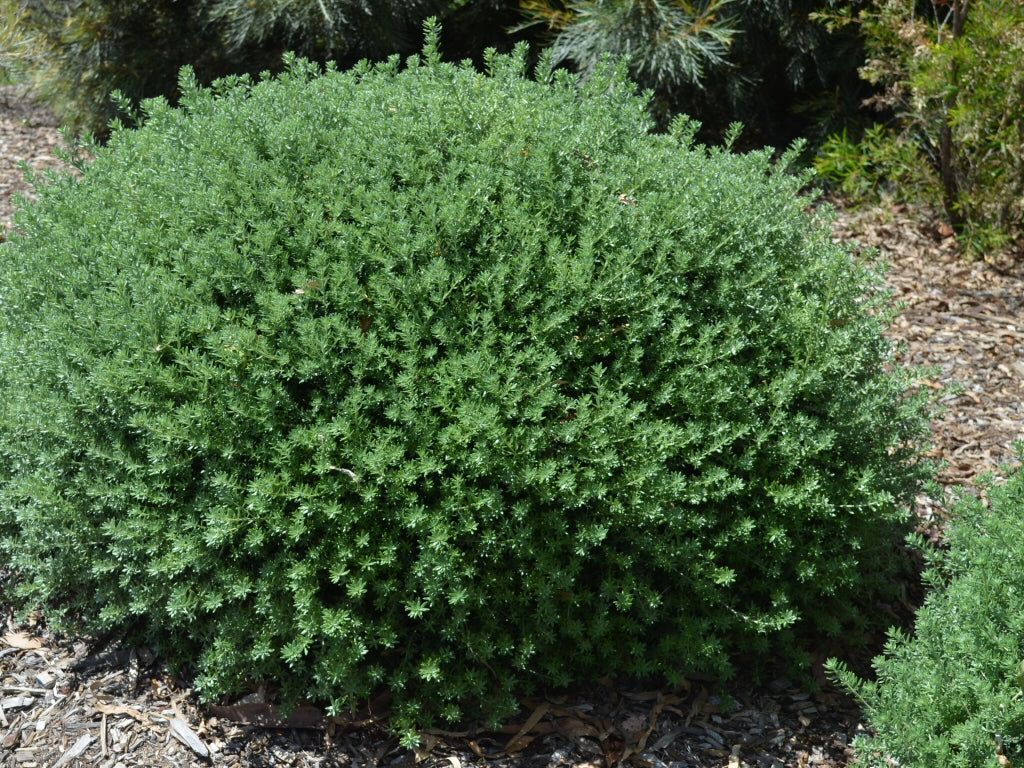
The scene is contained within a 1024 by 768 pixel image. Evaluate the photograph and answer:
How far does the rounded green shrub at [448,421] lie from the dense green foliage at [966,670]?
1.03ft

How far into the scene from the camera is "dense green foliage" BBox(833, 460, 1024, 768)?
2469 millimetres

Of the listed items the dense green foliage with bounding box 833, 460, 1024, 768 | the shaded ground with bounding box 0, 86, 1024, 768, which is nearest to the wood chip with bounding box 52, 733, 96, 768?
the shaded ground with bounding box 0, 86, 1024, 768

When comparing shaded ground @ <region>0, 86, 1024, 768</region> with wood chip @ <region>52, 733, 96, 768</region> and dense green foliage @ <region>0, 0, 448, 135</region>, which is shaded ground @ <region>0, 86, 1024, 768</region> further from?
dense green foliage @ <region>0, 0, 448, 135</region>

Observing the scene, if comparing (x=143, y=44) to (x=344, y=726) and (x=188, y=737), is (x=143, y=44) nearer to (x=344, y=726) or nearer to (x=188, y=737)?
(x=188, y=737)

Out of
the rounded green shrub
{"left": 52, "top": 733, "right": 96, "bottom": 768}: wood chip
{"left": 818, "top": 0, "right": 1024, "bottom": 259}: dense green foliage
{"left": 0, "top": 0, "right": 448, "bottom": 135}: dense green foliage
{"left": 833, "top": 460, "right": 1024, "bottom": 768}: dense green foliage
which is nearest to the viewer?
{"left": 833, "top": 460, "right": 1024, "bottom": 768}: dense green foliage

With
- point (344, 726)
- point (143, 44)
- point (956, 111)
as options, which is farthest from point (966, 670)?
point (143, 44)

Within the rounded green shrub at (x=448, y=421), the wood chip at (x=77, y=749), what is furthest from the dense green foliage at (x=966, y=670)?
the wood chip at (x=77, y=749)

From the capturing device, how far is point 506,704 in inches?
117

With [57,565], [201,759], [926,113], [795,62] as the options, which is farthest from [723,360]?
[795,62]

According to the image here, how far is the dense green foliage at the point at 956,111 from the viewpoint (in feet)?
17.4

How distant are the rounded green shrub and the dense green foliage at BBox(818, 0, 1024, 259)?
2.60 meters

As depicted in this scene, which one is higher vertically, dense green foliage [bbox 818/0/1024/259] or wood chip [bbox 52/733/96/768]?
dense green foliage [bbox 818/0/1024/259]

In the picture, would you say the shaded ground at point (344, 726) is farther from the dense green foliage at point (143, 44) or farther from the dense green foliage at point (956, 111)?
the dense green foliage at point (143, 44)

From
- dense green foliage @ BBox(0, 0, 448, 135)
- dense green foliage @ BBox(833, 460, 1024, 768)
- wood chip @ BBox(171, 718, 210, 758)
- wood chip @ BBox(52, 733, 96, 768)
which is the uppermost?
dense green foliage @ BBox(0, 0, 448, 135)
